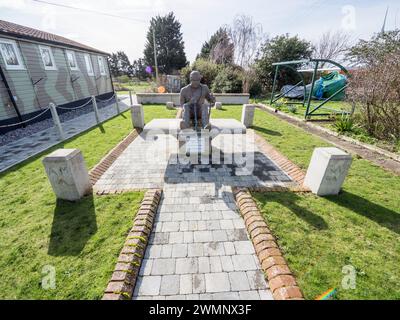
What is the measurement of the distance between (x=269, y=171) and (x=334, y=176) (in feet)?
4.33

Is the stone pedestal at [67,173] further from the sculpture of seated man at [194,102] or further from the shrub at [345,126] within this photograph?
the shrub at [345,126]

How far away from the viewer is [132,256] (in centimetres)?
228

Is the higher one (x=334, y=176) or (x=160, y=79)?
(x=160, y=79)

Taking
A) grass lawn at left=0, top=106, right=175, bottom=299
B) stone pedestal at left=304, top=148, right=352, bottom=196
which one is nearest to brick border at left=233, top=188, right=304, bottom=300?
stone pedestal at left=304, top=148, right=352, bottom=196

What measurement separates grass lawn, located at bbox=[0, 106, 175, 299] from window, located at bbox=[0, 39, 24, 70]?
7.09 m

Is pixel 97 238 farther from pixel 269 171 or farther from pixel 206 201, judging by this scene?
pixel 269 171

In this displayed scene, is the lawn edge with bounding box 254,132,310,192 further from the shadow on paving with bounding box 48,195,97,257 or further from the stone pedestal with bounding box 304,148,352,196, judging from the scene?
the shadow on paving with bounding box 48,195,97,257

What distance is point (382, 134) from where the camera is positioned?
6.08 meters

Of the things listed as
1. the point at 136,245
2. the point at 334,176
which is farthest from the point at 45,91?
the point at 334,176

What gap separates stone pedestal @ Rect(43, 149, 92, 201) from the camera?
3068 millimetres

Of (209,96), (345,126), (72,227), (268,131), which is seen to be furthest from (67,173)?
(345,126)

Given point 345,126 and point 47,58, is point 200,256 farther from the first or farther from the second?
point 47,58

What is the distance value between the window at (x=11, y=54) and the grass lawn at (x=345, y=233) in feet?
37.2
